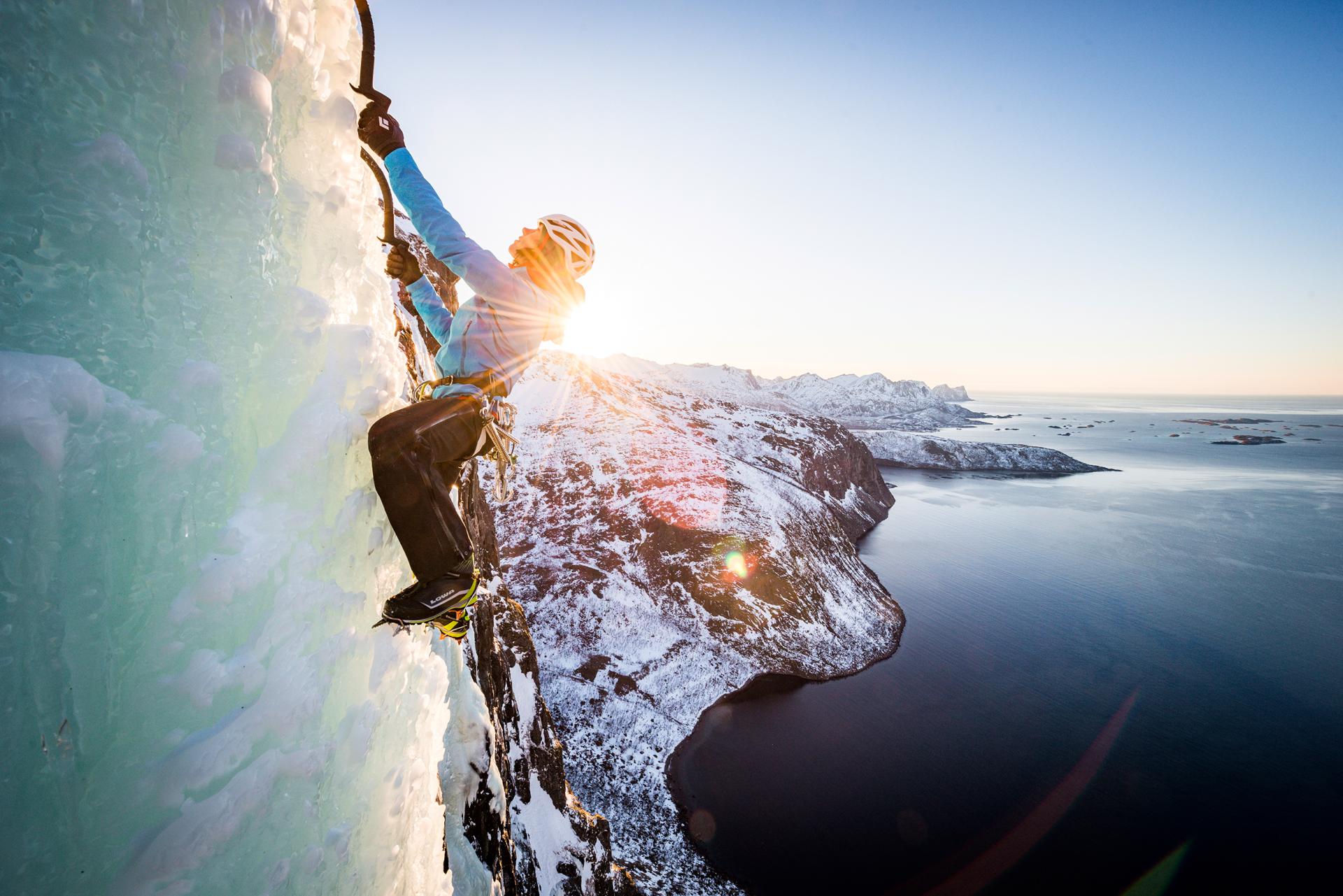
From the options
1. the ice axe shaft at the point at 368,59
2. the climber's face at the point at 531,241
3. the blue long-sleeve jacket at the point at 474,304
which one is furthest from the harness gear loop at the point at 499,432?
the ice axe shaft at the point at 368,59

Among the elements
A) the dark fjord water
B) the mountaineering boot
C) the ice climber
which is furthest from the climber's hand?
the dark fjord water

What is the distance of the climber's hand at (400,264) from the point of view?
3754 millimetres

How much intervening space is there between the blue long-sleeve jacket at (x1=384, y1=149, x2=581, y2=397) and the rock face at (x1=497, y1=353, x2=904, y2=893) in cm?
2333

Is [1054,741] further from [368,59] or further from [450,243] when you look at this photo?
[368,59]

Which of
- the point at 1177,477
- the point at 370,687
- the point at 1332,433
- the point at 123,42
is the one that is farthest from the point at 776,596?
the point at 1332,433

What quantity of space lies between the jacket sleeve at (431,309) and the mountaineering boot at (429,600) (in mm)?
1951

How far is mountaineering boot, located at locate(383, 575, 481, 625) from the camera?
3076 millimetres

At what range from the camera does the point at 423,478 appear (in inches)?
124

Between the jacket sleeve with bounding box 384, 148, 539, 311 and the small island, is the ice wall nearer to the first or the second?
the jacket sleeve with bounding box 384, 148, 539, 311

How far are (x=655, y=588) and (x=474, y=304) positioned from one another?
3330 centimetres

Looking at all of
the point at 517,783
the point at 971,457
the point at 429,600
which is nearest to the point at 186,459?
the point at 429,600

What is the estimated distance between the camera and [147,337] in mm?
2188

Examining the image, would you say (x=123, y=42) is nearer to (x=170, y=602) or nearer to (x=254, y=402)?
(x=254, y=402)

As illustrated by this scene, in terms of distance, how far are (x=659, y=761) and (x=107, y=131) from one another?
29.4m
